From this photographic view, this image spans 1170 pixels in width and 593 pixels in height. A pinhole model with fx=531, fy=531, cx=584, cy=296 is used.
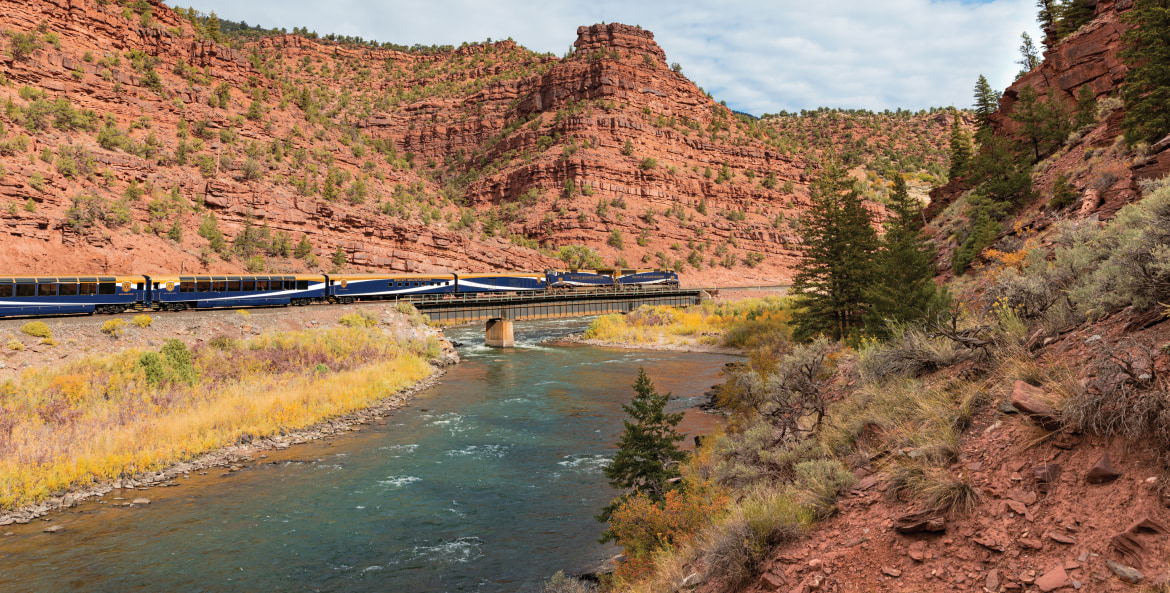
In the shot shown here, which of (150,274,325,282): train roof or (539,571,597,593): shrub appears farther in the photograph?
(150,274,325,282): train roof

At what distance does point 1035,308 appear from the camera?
8.07 meters

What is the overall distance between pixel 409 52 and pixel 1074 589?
197713 mm

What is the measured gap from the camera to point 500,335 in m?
46.4

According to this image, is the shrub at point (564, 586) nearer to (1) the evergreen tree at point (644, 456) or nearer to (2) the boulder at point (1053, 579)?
(1) the evergreen tree at point (644, 456)

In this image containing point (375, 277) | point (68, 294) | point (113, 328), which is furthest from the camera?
point (375, 277)

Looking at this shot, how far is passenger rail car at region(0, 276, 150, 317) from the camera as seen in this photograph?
26.3 m

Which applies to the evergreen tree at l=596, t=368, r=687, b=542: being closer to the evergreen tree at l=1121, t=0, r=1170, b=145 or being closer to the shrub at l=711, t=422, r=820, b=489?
the shrub at l=711, t=422, r=820, b=489

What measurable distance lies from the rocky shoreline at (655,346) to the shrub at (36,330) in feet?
108

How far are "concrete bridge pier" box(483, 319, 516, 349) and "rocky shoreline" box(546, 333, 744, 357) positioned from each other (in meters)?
4.49

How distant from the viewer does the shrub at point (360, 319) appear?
120 feet

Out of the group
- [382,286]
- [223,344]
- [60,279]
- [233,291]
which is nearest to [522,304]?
[382,286]

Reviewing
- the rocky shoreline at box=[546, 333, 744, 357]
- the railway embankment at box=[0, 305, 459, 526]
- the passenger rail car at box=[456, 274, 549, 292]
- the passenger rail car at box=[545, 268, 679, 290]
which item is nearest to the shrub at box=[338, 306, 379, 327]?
the railway embankment at box=[0, 305, 459, 526]

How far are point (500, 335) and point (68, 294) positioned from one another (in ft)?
89.6

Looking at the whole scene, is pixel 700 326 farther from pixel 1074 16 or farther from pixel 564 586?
pixel 564 586
